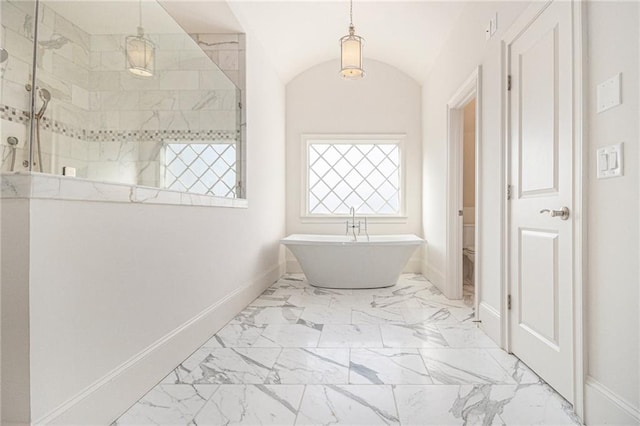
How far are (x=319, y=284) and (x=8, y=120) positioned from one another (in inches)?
125

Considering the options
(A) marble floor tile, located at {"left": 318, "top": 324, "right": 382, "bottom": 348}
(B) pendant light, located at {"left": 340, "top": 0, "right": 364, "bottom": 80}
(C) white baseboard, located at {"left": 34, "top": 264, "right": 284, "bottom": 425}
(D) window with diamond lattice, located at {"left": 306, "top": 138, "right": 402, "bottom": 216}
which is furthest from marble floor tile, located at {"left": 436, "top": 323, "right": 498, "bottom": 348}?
(D) window with diamond lattice, located at {"left": 306, "top": 138, "right": 402, "bottom": 216}

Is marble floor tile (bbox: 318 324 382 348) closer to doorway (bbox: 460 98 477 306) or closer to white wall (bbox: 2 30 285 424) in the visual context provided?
white wall (bbox: 2 30 285 424)

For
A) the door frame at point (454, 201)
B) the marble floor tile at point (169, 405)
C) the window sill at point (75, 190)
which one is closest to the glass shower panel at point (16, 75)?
the window sill at point (75, 190)

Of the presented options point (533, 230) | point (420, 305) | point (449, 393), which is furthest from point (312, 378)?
point (420, 305)

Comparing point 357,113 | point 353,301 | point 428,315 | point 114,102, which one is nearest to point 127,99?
point 114,102

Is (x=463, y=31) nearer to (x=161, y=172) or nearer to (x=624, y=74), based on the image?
(x=624, y=74)

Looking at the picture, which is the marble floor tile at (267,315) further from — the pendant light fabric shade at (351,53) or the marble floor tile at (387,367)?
the pendant light fabric shade at (351,53)

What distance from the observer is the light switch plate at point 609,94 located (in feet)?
4.32

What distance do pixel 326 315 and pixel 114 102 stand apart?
2.21 metres

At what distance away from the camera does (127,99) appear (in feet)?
8.12

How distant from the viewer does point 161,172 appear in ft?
7.88

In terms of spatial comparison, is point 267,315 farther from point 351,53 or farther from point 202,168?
point 351,53

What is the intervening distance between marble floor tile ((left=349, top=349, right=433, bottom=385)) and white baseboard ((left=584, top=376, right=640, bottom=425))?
0.64 meters

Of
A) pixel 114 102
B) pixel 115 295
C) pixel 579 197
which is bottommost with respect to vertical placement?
pixel 115 295
